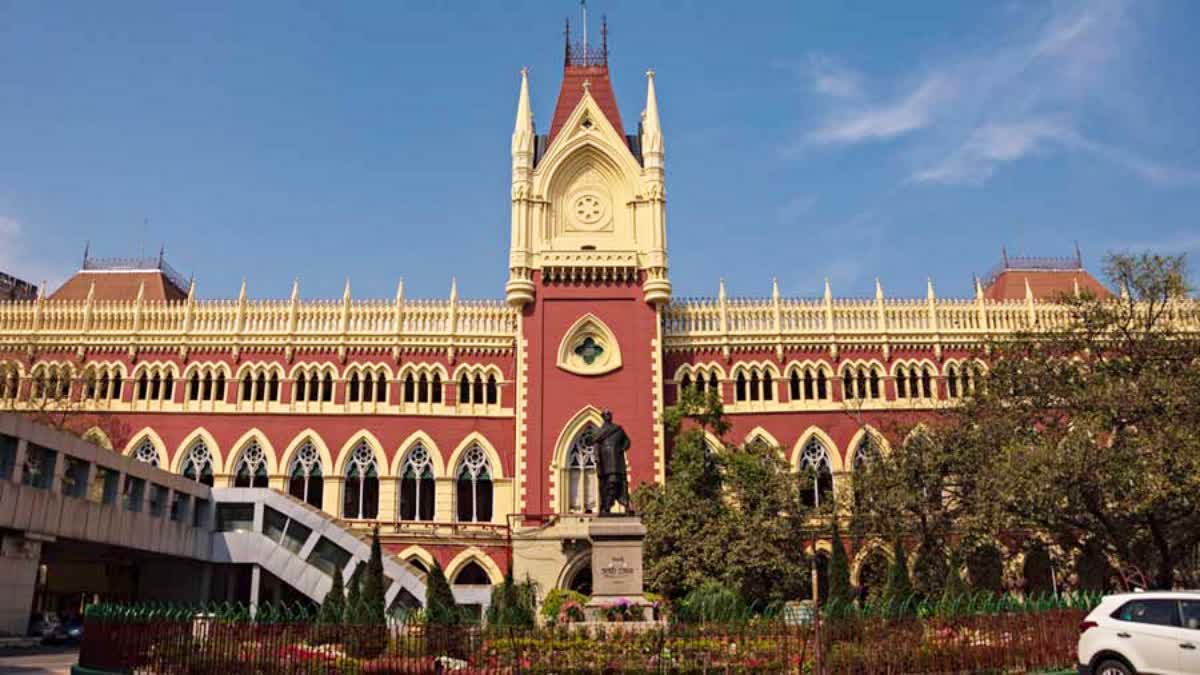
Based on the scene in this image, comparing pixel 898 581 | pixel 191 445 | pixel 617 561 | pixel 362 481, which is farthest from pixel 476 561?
pixel 617 561

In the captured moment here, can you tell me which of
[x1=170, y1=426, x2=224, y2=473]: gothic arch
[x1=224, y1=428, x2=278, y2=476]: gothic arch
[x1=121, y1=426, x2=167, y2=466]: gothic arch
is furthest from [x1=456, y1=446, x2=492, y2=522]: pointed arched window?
[x1=121, y1=426, x2=167, y2=466]: gothic arch

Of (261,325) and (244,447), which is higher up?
(261,325)

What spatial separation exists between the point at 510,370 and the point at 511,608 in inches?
812

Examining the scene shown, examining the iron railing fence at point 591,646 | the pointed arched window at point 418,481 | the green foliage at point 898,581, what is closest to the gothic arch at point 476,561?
the pointed arched window at point 418,481

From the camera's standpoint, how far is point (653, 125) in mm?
43938

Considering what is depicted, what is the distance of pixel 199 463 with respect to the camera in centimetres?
4122

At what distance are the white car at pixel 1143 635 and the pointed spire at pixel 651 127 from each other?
30.6 m

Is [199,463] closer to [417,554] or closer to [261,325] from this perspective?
[261,325]

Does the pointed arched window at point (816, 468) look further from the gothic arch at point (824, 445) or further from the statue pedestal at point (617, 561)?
the statue pedestal at point (617, 561)

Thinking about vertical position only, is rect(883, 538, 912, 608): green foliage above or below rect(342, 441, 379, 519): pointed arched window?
below

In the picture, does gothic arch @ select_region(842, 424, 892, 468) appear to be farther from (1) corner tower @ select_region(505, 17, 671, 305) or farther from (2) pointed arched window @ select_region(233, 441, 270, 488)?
(2) pointed arched window @ select_region(233, 441, 270, 488)

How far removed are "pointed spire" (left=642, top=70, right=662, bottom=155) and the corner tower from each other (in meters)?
0.04

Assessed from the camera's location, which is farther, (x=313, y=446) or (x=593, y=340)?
(x=593, y=340)

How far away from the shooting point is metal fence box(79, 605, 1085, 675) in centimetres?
1669
